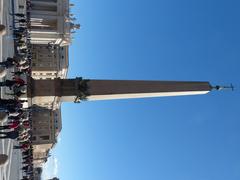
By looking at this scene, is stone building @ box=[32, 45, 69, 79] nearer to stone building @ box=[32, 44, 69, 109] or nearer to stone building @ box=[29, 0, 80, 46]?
stone building @ box=[32, 44, 69, 109]

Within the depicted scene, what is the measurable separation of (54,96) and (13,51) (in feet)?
21.8

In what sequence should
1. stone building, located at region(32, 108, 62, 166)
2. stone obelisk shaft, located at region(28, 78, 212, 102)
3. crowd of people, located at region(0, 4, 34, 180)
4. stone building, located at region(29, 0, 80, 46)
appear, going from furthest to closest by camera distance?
stone building, located at region(32, 108, 62, 166), stone building, located at region(29, 0, 80, 46), stone obelisk shaft, located at region(28, 78, 212, 102), crowd of people, located at region(0, 4, 34, 180)

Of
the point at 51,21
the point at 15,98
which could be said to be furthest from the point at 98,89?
the point at 51,21

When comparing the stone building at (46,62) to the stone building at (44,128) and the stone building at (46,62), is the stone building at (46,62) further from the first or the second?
the stone building at (44,128)

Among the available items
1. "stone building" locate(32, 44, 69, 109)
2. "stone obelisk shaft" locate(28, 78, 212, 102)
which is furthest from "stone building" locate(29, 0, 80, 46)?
"stone obelisk shaft" locate(28, 78, 212, 102)

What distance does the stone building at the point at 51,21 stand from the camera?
7100 centimetres

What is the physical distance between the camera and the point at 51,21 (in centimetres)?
7231

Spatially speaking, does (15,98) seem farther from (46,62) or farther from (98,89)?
(46,62)

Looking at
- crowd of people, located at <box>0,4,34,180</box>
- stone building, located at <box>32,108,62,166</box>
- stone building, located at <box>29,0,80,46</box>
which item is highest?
stone building, located at <box>29,0,80,46</box>

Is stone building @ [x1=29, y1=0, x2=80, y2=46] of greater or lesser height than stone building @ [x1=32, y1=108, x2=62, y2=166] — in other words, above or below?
above

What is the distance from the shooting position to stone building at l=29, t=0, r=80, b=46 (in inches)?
2795

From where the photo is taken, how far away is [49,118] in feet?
331

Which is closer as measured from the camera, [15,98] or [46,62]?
[15,98]

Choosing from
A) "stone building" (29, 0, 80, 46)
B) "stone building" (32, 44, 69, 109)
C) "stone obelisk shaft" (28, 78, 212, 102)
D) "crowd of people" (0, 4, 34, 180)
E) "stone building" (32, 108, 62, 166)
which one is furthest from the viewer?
"stone building" (32, 108, 62, 166)
